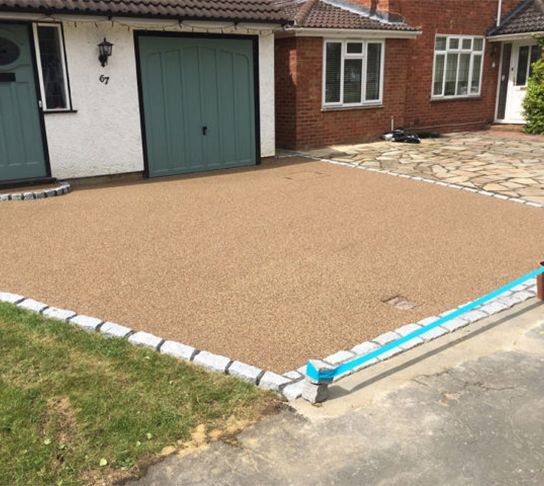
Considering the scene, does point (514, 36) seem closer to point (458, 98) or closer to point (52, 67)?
point (458, 98)

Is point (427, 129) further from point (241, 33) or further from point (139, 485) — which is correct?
point (139, 485)

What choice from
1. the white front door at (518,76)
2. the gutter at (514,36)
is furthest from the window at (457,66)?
the white front door at (518,76)

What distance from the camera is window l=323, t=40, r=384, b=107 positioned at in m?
12.9

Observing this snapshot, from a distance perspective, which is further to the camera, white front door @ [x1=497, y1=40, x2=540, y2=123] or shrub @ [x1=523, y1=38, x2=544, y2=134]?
white front door @ [x1=497, y1=40, x2=540, y2=123]

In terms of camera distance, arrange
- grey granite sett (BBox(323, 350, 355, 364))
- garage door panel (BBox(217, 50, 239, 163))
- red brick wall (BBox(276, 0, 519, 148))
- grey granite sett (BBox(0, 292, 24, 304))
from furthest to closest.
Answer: red brick wall (BBox(276, 0, 519, 148)) → garage door panel (BBox(217, 50, 239, 163)) → grey granite sett (BBox(0, 292, 24, 304)) → grey granite sett (BBox(323, 350, 355, 364))

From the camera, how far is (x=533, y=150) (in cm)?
1277

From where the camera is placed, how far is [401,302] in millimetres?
4645

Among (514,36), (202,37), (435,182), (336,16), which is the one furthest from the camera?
(514,36)

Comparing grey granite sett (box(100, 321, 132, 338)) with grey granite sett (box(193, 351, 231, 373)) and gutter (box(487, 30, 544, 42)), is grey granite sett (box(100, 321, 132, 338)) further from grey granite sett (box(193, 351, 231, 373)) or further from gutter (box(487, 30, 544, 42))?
gutter (box(487, 30, 544, 42))

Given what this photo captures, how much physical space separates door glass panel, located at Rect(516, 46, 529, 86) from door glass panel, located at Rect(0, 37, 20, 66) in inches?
555

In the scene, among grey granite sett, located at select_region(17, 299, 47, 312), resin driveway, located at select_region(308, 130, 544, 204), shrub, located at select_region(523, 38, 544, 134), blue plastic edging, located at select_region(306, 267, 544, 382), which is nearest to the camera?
blue plastic edging, located at select_region(306, 267, 544, 382)

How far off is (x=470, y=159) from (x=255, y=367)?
936 centimetres

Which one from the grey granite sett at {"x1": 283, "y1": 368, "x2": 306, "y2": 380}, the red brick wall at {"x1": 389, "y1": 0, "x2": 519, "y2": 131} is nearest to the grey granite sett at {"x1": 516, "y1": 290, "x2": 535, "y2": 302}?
the grey granite sett at {"x1": 283, "y1": 368, "x2": 306, "y2": 380}

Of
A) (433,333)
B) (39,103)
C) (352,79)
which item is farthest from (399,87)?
(433,333)
